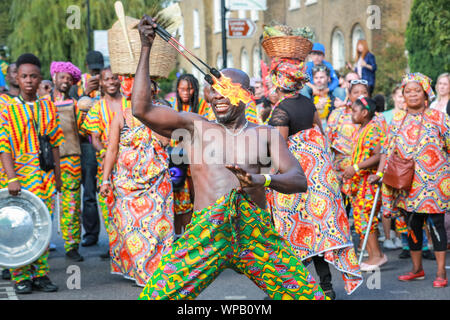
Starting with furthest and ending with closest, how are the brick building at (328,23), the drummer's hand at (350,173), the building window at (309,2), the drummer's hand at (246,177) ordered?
the building window at (309,2) < the brick building at (328,23) < the drummer's hand at (350,173) < the drummer's hand at (246,177)

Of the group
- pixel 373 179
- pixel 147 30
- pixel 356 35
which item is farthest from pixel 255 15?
pixel 147 30

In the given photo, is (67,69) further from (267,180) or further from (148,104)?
(267,180)

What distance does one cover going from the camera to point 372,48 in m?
26.2

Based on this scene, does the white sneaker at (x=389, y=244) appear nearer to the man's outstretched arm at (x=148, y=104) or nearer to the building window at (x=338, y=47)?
the man's outstretched arm at (x=148, y=104)

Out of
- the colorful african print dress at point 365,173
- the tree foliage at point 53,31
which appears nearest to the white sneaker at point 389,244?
the colorful african print dress at point 365,173

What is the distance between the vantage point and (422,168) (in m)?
7.16

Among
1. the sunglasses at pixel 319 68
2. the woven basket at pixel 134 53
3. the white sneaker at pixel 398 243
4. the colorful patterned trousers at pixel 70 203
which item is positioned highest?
the woven basket at pixel 134 53

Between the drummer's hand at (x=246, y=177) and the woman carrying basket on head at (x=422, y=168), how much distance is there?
12.3ft

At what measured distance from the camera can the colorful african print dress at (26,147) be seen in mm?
6891

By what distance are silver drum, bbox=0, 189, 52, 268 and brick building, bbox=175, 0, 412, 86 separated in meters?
13.7

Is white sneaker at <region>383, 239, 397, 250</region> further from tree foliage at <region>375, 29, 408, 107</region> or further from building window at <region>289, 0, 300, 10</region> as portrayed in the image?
building window at <region>289, 0, 300, 10</region>

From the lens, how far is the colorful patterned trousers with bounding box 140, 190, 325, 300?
3998mm
